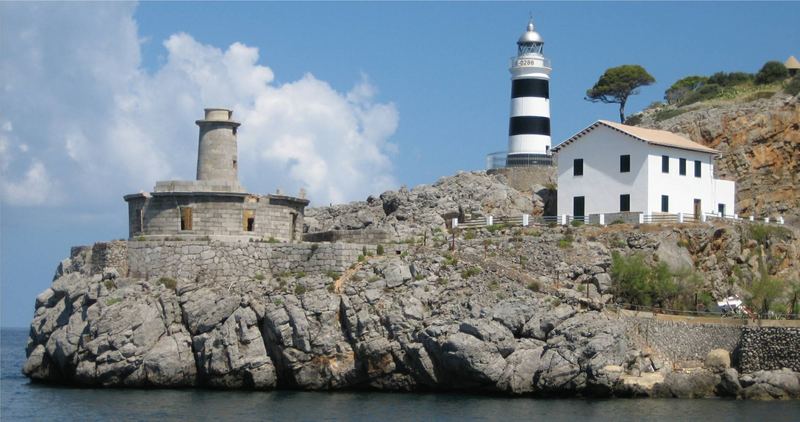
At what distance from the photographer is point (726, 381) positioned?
4344 centimetres

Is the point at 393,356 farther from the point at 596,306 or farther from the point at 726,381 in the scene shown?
the point at 726,381

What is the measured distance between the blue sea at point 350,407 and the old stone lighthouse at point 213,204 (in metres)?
7.98

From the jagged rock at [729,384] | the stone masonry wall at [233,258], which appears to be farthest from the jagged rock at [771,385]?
the stone masonry wall at [233,258]

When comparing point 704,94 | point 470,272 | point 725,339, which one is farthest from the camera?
point 704,94

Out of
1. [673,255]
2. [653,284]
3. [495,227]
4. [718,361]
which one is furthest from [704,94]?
[718,361]

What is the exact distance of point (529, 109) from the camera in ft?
216

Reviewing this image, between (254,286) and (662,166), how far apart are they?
59.1 feet

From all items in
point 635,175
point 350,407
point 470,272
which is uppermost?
point 635,175

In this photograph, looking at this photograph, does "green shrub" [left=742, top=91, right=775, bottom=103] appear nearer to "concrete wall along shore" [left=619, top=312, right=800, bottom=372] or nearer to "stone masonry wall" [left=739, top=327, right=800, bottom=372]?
"concrete wall along shore" [left=619, top=312, right=800, bottom=372]

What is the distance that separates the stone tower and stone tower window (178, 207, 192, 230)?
1775 mm

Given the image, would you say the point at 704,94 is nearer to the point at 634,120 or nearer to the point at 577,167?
the point at 634,120

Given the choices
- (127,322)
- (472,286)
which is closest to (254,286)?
(127,322)

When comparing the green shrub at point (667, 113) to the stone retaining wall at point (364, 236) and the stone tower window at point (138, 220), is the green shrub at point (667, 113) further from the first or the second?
the stone tower window at point (138, 220)

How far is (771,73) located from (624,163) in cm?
2316
